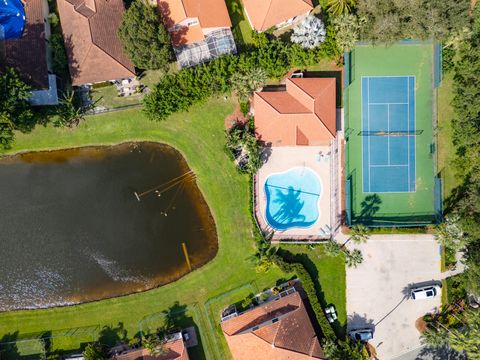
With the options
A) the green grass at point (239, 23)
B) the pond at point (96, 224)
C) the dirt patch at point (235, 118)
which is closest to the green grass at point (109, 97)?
the pond at point (96, 224)

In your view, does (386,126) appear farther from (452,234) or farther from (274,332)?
(274,332)

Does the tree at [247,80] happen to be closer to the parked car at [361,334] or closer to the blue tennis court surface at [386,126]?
the blue tennis court surface at [386,126]

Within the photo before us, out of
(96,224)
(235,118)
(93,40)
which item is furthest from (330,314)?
(93,40)

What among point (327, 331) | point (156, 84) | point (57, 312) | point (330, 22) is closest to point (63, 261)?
point (57, 312)

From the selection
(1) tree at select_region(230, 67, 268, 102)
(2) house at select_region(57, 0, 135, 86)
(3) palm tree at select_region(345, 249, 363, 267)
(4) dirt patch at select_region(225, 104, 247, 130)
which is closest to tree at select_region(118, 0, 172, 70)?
(2) house at select_region(57, 0, 135, 86)

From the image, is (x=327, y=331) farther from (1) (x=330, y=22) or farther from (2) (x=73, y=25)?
(2) (x=73, y=25)
